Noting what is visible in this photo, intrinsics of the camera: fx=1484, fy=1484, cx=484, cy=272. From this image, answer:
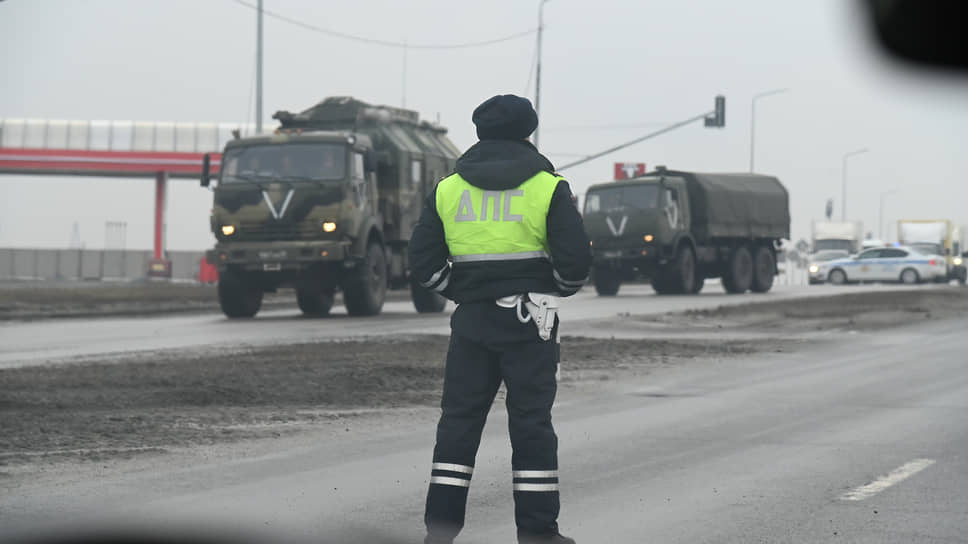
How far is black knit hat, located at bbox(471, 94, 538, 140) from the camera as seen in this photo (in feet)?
19.3

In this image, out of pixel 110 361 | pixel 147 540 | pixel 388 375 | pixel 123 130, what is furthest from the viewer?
pixel 123 130

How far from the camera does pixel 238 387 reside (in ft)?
41.4

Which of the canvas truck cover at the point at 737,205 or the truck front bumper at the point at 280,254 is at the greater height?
the canvas truck cover at the point at 737,205

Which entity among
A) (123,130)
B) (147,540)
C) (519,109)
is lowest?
(147,540)

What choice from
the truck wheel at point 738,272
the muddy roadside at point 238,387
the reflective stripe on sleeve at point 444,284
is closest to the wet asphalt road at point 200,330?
the muddy roadside at point 238,387

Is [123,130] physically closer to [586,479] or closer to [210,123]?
[210,123]

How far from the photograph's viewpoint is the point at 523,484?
5688 millimetres

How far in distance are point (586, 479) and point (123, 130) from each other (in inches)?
2456

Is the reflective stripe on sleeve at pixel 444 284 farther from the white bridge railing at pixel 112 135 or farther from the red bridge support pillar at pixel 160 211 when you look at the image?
the white bridge railing at pixel 112 135

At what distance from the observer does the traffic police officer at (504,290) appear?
5.69m

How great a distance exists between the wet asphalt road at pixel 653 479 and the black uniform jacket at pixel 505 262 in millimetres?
1122

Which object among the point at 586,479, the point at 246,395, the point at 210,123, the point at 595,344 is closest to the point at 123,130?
the point at 210,123

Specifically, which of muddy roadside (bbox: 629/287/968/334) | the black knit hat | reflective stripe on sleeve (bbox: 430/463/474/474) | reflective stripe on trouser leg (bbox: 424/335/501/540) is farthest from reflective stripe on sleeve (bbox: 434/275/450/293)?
muddy roadside (bbox: 629/287/968/334)

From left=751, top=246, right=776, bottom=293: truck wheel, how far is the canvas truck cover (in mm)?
517
